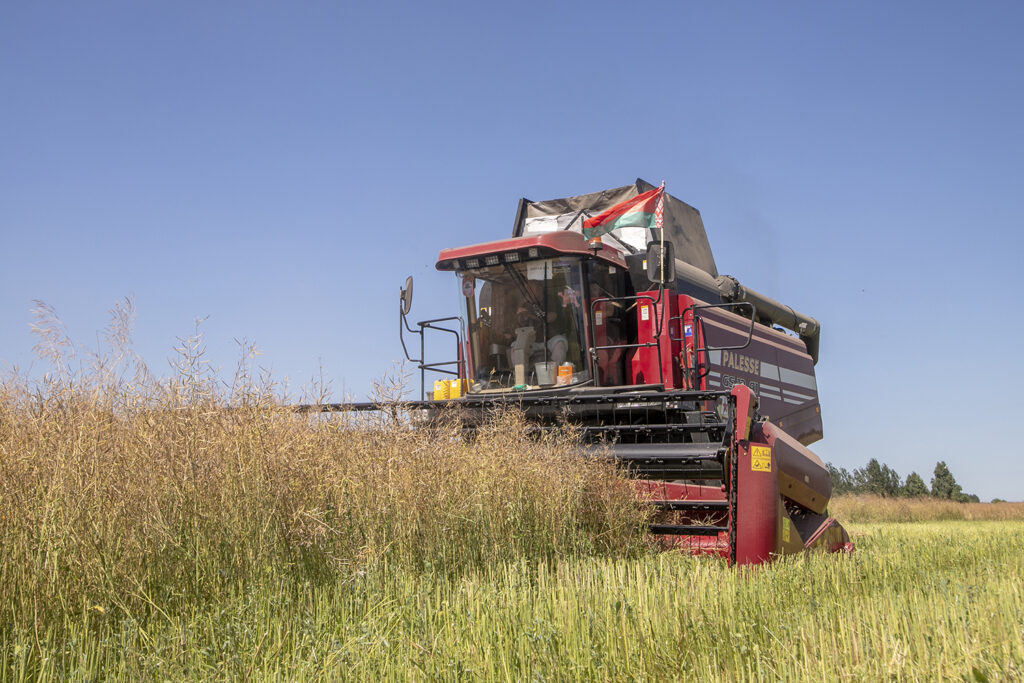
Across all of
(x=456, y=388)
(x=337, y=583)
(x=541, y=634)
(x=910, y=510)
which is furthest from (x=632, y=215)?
(x=910, y=510)

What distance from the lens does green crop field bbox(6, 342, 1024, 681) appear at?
9.78 feet

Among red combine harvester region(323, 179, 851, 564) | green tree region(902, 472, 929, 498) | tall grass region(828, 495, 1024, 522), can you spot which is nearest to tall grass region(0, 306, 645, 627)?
red combine harvester region(323, 179, 851, 564)

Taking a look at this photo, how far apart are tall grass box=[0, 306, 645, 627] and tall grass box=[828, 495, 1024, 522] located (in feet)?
50.1

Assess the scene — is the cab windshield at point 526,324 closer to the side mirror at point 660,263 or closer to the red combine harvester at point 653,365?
the red combine harvester at point 653,365

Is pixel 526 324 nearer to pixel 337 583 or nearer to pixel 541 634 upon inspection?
pixel 337 583

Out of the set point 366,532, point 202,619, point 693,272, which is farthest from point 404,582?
point 693,272

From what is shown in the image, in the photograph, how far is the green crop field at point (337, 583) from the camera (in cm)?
298

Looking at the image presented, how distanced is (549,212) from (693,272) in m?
1.82

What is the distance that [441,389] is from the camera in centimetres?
812

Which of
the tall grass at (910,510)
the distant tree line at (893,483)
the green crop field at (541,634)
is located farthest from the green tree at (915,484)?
the green crop field at (541,634)

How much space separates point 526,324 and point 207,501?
4419 mm

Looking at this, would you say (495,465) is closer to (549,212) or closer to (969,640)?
(969,640)

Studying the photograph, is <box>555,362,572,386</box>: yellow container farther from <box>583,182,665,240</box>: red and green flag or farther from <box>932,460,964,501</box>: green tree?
<box>932,460,964,501</box>: green tree

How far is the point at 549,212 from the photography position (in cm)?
963
